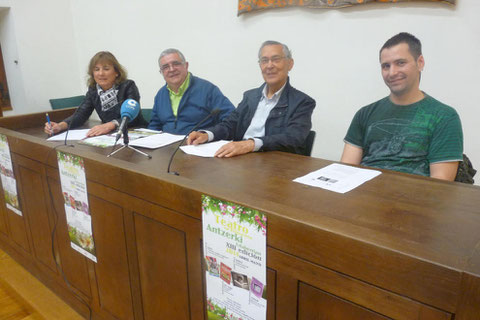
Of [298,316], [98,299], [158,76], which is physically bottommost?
[98,299]

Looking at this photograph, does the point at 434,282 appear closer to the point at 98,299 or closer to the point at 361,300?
the point at 361,300

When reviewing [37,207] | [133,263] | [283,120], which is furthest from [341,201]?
[37,207]

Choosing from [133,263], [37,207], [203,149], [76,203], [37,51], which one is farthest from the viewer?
[37,51]

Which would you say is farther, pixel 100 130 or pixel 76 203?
pixel 100 130

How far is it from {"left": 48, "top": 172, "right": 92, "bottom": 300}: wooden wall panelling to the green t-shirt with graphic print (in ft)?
4.39

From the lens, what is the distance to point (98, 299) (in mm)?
1473

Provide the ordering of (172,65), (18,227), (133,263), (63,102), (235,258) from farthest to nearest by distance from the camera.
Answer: (63,102)
(172,65)
(18,227)
(133,263)
(235,258)

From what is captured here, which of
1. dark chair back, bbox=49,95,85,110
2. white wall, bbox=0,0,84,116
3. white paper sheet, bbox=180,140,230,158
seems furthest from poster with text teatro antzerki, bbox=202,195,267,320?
white wall, bbox=0,0,84,116

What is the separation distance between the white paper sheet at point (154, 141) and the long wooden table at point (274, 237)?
87 mm

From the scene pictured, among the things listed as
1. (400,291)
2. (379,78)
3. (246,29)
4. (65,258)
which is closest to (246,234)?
(400,291)

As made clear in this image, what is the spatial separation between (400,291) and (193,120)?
6.21ft

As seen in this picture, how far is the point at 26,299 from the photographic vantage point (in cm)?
181

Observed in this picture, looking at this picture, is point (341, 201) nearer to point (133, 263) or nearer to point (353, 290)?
point (353, 290)

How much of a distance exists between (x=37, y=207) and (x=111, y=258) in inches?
25.2
